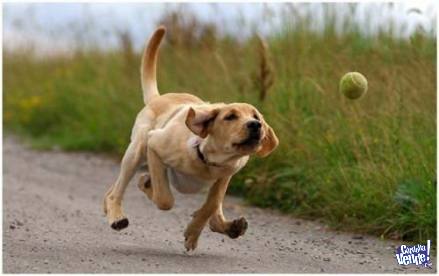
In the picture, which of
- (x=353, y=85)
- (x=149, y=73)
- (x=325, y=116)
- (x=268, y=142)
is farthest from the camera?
(x=325, y=116)

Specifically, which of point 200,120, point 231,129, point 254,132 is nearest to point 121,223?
point 200,120

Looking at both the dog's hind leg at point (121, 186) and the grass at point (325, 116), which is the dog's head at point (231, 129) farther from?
the grass at point (325, 116)

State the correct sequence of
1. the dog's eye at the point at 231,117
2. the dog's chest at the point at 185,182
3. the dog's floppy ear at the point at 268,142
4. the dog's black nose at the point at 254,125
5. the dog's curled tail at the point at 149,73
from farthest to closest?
the dog's curled tail at the point at 149,73, the dog's chest at the point at 185,182, the dog's floppy ear at the point at 268,142, the dog's eye at the point at 231,117, the dog's black nose at the point at 254,125

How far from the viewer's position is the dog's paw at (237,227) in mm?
5449

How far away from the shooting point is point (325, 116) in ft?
25.5

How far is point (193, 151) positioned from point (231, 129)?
321mm

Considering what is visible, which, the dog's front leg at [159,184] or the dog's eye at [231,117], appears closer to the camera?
the dog's eye at [231,117]

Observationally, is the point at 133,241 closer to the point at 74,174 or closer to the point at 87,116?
the point at 74,174

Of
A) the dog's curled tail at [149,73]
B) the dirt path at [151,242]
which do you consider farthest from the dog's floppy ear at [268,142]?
the dog's curled tail at [149,73]

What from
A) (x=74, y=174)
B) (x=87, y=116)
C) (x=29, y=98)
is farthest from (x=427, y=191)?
(x=29, y=98)

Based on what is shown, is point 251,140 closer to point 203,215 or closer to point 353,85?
point 203,215

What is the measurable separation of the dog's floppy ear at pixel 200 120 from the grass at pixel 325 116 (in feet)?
5.18

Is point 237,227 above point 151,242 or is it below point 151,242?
above

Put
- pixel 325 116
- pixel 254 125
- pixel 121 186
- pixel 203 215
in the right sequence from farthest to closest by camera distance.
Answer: pixel 325 116 < pixel 121 186 < pixel 203 215 < pixel 254 125
